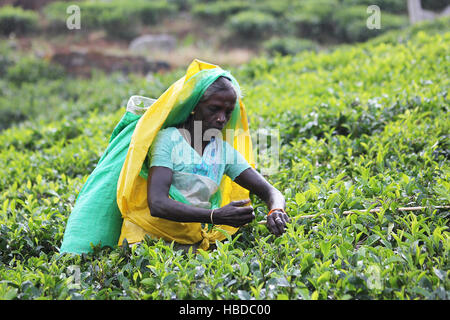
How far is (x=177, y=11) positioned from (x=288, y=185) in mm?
13232

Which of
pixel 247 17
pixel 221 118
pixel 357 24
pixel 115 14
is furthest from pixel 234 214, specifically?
pixel 115 14

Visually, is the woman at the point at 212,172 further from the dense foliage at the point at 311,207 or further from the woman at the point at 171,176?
the dense foliage at the point at 311,207

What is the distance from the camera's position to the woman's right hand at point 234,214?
233cm

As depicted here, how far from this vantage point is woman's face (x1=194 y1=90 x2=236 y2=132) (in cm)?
265

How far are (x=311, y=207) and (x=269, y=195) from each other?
283 millimetres

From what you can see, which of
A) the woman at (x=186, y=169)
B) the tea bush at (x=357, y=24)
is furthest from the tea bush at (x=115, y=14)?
the woman at (x=186, y=169)

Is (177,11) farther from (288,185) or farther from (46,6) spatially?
(288,185)

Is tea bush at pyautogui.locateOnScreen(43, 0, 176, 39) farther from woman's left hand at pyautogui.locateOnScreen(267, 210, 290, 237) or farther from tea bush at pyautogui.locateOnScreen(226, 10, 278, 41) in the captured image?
woman's left hand at pyautogui.locateOnScreen(267, 210, 290, 237)

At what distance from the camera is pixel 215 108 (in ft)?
8.77

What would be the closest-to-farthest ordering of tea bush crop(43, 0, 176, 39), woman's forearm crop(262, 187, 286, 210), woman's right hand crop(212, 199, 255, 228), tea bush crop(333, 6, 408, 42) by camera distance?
woman's right hand crop(212, 199, 255, 228)
woman's forearm crop(262, 187, 286, 210)
tea bush crop(333, 6, 408, 42)
tea bush crop(43, 0, 176, 39)

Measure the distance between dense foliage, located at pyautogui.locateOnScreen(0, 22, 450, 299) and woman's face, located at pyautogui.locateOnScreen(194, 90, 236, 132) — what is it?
68 centimetres

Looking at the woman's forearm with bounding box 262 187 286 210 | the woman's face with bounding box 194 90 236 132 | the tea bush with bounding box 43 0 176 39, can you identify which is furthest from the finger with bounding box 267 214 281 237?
the tea bush with bounding box 43 0 176 39

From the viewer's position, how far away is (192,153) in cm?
267

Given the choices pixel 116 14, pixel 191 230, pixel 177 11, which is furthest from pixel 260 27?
pixel 191 230
